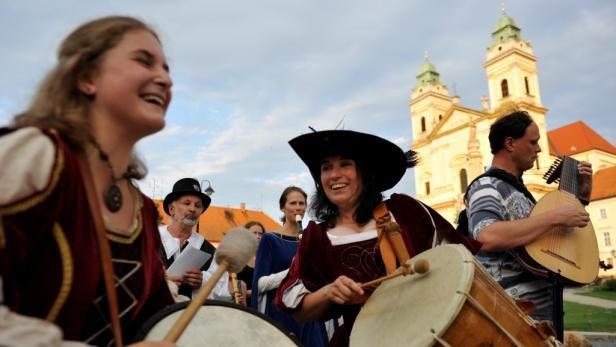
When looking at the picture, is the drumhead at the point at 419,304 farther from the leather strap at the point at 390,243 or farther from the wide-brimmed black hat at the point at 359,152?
the wide-brimmed black hat at the point at 359,152

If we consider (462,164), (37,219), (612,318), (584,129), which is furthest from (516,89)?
(37,219)

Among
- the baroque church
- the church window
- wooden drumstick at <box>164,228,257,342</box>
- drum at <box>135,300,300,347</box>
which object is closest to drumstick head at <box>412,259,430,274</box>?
drum at <box>135,300,300,347</box>

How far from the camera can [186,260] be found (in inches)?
175

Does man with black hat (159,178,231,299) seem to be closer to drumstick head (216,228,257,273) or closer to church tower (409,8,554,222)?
drumstick head (216,228,257,273)

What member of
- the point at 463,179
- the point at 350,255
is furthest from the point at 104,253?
the point at 463,179

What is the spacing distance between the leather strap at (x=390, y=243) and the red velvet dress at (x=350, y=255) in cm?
7

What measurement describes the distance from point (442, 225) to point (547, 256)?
0.90 metres

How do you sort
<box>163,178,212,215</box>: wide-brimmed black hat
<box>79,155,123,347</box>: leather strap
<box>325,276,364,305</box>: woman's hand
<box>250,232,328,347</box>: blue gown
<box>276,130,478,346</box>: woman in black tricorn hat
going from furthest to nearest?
<box>163,178,212,215</box>: wide-brimmed black hat
<box>250,232,328,347</box>: blue gown
<box>276,130,478,346</box>: woman in black tricorn hat
<box>325,276,364,305</box>: woman's hand
<box>79,155,123,347</box>: leather strap

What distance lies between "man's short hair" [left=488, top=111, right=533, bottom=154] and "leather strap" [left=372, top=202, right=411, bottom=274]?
5.12ft

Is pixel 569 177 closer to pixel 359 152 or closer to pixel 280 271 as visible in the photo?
pixel 359 152

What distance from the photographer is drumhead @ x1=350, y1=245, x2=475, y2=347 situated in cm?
190

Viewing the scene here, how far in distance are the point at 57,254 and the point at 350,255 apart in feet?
5.76

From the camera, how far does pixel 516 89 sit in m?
50.6

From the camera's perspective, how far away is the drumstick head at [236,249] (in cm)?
161
